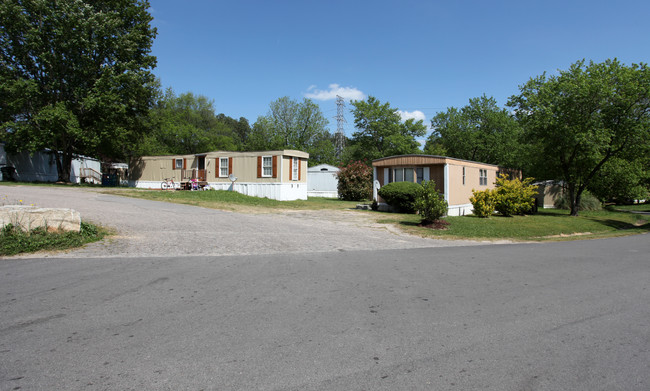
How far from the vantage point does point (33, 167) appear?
30594 mm

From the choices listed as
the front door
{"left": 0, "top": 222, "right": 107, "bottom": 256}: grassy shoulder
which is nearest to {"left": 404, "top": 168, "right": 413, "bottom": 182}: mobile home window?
the front door

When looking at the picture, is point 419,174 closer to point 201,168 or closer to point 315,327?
point 201,168

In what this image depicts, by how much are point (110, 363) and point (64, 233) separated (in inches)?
253

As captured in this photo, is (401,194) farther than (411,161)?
No

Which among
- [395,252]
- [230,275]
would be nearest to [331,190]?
[395,252]

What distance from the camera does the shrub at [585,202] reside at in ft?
90.2

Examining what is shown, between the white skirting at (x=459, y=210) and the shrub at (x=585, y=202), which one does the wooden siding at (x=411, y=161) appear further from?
the shrub at (x=585, y=202)

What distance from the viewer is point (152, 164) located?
28.5 metres

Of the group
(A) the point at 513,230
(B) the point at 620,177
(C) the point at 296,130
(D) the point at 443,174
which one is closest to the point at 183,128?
(C) the point at 296,130

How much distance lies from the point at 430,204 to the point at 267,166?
13417 millimetres

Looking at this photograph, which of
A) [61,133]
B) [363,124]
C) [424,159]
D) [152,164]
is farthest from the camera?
[363,124]

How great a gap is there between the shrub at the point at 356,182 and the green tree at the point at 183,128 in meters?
18.6

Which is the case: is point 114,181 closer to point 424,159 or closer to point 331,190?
point 331,190

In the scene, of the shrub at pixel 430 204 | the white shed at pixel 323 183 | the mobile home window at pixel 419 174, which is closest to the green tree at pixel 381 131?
the white shed at pixel 323 183
